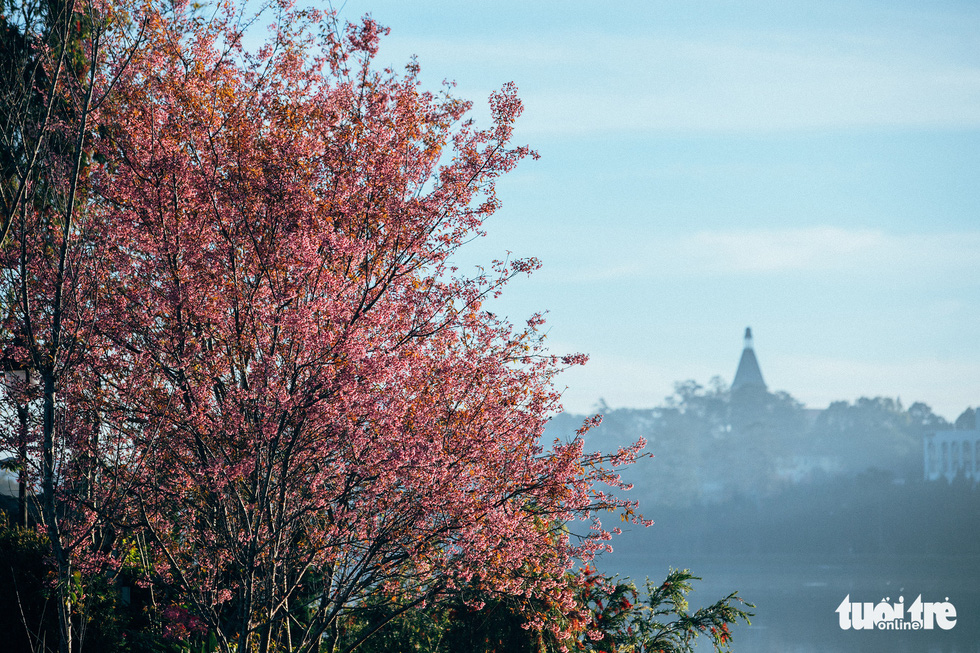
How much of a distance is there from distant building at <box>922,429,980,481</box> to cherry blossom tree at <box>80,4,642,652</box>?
85345mm

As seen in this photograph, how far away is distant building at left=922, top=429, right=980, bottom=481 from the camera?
8550 cm

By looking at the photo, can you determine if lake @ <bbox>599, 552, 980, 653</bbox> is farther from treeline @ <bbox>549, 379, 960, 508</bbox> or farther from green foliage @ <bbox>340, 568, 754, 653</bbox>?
green foliage @ <bbox>340, 568, 754, 653</bbox>

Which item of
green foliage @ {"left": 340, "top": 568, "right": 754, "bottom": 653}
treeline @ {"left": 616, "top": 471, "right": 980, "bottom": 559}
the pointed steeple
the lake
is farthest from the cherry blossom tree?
the pointed steeple

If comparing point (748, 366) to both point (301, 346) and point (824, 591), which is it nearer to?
point (824, 591)

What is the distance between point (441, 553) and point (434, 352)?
138 cm

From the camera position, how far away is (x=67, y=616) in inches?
291

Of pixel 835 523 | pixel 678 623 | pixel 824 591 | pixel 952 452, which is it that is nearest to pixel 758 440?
pixel 952 452

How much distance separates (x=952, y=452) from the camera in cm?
8800

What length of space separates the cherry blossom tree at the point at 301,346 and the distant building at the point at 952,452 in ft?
280

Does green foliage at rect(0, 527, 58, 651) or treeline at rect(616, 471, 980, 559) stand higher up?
treeline at rect(616, 471, 980, 559)

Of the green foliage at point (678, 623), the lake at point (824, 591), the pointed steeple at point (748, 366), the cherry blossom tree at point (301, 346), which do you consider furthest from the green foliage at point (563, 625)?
the pointed steeple at point (748, 366)

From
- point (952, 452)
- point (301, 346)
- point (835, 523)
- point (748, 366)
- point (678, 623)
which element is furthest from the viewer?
point (748, 366)

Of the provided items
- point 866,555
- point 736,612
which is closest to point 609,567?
point 866,555

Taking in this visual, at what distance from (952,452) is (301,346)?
91.1 meters
